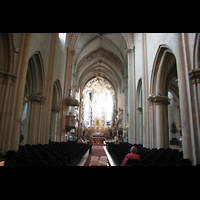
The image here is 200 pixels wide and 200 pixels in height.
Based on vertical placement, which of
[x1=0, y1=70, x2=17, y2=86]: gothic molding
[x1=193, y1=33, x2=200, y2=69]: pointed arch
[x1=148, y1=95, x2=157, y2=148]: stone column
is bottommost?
[x1=148, y1=95, x2=157, y2=148]: stone column

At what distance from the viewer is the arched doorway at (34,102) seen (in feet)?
37.2

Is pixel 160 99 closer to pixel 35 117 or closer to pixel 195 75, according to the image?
pixel 195 75

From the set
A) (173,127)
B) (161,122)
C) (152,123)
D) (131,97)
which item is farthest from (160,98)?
(173,127)

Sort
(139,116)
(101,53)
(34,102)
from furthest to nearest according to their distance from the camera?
(101,53), (139,116), (34,102)

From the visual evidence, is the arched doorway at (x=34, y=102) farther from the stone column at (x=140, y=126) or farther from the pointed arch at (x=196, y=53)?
the stone column at (x=140, y=126)

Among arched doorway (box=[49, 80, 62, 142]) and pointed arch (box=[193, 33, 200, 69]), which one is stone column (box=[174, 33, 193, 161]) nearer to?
pointed arch (box=[193, 33, 200, 69])

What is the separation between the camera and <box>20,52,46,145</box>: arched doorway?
11336 mm

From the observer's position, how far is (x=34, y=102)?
467 inches

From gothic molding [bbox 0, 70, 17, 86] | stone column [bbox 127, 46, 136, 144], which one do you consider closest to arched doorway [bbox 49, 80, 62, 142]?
stone column [bbox 127, 46, 136, 144]

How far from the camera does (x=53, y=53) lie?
13.5 metres

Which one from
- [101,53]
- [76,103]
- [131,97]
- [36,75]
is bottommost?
[76,103]

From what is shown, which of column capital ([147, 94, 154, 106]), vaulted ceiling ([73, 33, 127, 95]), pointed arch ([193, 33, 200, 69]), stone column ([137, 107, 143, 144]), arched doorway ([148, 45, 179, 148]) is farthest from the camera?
vaulted ceiling ([73, 33, 127, 95])
